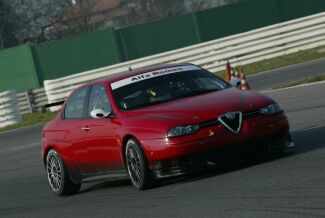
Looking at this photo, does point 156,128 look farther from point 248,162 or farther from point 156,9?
point 156,9

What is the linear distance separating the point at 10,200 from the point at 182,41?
24.3m

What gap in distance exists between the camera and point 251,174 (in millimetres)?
9820

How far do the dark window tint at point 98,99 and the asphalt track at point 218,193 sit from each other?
102 centimetres

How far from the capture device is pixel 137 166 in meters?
10.4

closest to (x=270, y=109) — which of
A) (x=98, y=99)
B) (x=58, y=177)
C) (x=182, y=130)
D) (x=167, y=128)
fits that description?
(x=182, y=130)

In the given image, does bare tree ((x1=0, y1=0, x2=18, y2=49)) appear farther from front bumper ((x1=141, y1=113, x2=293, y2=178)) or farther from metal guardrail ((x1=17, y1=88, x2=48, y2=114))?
front bumper ((x1=141, y1=113, x2=293, y2=178))

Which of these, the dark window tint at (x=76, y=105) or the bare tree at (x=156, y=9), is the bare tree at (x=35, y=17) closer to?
the bare tree at (x=156, y=9)

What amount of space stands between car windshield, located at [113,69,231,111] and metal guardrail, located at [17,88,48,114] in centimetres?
2221

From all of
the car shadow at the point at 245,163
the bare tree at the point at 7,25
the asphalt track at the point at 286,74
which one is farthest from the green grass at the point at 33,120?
the bare tree at the point at 7,25

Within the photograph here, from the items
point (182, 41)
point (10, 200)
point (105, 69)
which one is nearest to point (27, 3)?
point (182, 41)

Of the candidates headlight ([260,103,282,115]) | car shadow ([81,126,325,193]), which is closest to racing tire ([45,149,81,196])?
car shadow ([81,126,325,193])

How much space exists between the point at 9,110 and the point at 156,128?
2026 centimetres

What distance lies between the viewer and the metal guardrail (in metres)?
33.4

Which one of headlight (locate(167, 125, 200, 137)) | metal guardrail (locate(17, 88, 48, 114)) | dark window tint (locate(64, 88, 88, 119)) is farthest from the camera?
metal guardrail (locate(17, 88, 48, 114))
